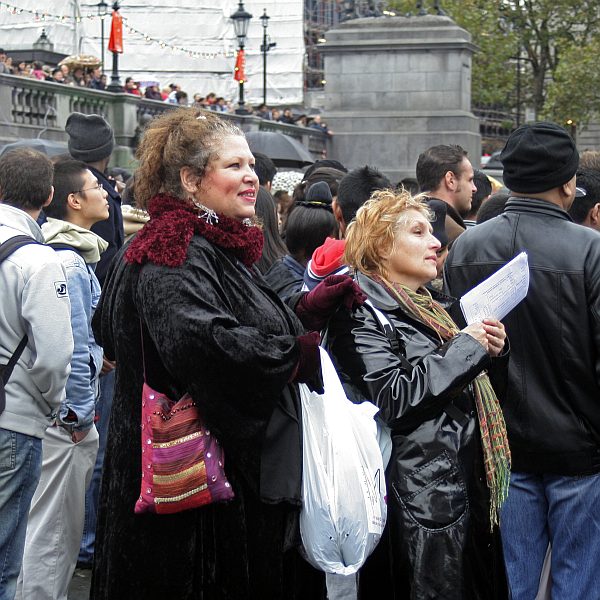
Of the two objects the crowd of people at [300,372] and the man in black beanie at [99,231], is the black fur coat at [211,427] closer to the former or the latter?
the crowd of people at [300,372]

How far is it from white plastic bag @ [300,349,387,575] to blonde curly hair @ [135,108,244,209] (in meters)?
0.82

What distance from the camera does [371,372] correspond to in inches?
173

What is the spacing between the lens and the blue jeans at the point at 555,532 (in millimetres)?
4969

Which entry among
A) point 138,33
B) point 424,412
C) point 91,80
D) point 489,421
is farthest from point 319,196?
point 138,33

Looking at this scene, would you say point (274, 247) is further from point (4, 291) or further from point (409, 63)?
point (409, 63)

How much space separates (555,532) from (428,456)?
97 centimetres

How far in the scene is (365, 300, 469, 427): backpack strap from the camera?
4461mm

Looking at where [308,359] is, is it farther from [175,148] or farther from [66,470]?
[66,470]

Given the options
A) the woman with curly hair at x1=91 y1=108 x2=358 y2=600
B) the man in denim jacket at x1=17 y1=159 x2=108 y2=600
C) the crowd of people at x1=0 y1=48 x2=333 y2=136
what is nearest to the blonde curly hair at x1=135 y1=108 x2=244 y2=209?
the woman with curly hair at x1=91 y1=108 x2=358 y2=600

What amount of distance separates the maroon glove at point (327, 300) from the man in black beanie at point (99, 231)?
2.58 metres

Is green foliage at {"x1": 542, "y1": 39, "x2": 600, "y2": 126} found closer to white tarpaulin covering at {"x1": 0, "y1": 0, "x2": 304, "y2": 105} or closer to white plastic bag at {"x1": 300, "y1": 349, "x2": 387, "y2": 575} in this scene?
white tarpaulin covering at {"x1": 0, "y1": 0, "x2": 304, "y2": 105}

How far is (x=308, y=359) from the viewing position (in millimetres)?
3980

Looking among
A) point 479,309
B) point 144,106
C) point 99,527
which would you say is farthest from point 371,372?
point 144,106

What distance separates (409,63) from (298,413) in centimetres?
2373
